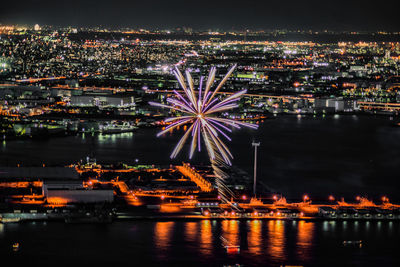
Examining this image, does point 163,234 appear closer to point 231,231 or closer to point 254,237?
point 231,231

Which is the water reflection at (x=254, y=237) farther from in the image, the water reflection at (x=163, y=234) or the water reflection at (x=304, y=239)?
the water reflection at (x=163, y=234)

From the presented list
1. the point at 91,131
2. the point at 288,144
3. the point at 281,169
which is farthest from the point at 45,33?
the point at 281,169

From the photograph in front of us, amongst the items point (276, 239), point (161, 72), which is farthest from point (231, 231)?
point (161, 72)

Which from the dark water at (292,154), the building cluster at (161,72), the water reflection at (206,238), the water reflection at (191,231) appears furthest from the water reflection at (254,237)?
the building cluster at (161,72)

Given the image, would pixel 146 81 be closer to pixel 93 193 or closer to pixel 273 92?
pixel 273 92

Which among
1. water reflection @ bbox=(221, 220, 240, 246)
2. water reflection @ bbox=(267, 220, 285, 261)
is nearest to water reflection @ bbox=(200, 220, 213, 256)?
water reflection @ bbox=(221, 220, 240, 246)

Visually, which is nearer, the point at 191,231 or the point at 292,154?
Result: the point at 191,231
